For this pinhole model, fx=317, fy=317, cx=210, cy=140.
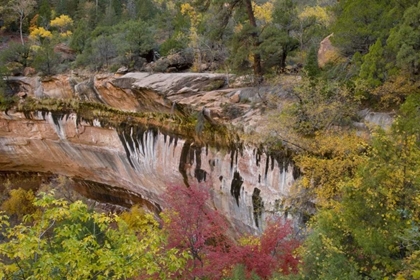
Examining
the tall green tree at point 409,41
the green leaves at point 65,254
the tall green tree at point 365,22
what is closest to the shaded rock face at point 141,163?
the tall green tree at point 409,41

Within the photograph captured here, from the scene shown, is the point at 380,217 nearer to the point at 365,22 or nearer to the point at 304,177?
the point at 304,177

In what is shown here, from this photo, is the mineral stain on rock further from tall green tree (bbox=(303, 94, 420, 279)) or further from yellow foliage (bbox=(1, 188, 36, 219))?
yellow foliage (bbox=(1, 188, 36, 219))

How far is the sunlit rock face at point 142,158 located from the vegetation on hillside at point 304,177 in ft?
4.46

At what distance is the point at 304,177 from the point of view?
1043 cm

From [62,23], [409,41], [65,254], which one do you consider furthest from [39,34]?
[65,254]

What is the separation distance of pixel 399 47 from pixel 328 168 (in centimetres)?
404

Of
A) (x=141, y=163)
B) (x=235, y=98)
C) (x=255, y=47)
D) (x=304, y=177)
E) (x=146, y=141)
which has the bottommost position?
(x=141, y=163)

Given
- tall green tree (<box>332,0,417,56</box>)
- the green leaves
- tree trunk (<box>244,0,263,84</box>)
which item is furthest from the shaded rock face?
the green leaves

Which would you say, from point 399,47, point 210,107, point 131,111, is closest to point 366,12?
point 399,47

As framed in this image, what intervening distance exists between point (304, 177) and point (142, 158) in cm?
1001

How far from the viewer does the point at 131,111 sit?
59.3 ft

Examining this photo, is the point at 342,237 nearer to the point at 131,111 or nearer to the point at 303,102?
the point at 303,102

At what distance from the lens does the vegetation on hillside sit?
4.68 m

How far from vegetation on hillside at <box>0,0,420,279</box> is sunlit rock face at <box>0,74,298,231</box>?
1.36 m
